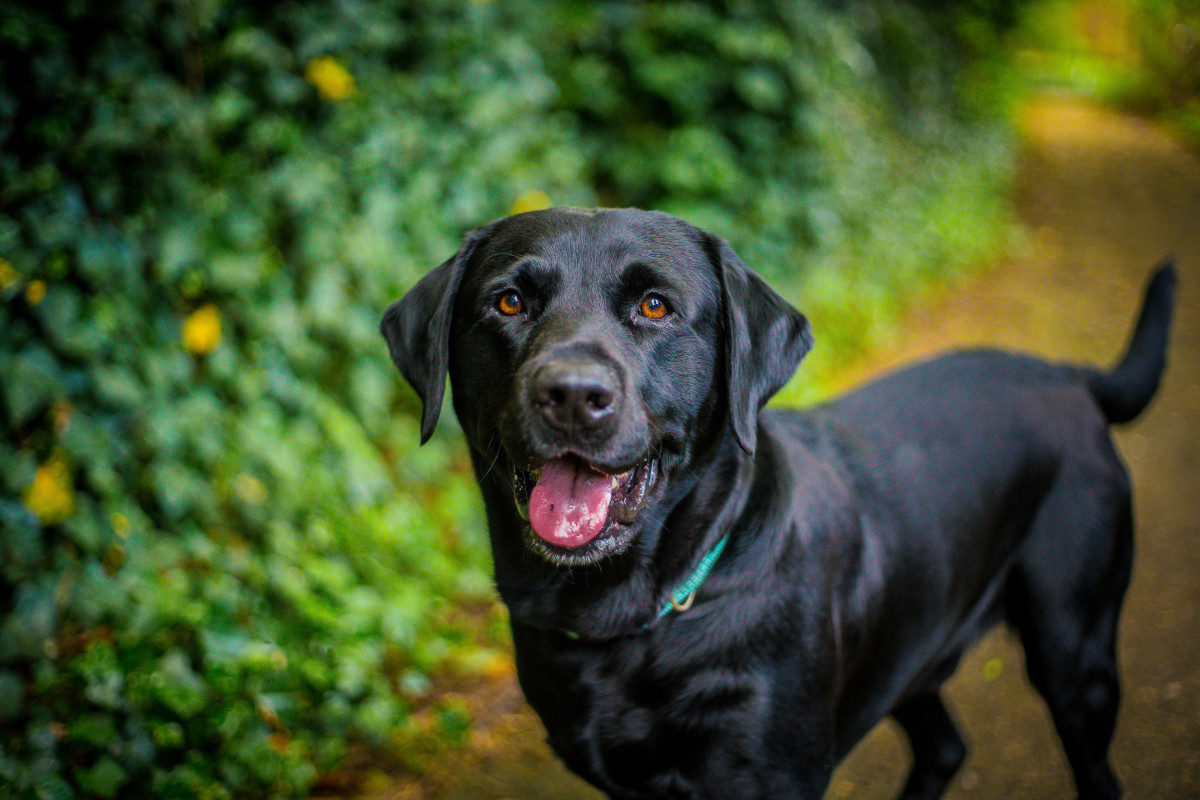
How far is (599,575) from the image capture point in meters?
1.87

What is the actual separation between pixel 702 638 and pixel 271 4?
2.91 meters

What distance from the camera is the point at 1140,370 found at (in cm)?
263

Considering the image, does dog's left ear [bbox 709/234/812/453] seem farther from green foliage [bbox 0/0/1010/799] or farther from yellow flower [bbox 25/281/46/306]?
yellow flower [bbox 25/281/46/306]

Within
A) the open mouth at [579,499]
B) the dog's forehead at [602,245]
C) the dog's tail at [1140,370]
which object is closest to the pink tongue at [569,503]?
the open mouth at [579,499]

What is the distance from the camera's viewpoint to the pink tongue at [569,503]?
1.74 meters

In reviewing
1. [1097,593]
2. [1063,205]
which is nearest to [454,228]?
[1097,593]

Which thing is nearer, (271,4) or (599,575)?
(599,575)

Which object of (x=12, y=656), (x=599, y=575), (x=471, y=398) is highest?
(x=471, y=398)

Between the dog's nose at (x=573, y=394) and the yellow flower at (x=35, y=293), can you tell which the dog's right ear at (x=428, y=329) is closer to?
the dog's nose at (x=573, y=394)

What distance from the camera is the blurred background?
243 cm

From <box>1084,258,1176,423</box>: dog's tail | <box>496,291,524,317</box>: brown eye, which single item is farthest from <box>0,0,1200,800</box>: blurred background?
<box>1084,258,1176,423</box>: dog's tail

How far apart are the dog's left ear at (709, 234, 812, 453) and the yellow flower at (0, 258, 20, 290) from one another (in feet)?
6.85

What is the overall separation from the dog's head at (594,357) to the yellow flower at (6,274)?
50.3 inches

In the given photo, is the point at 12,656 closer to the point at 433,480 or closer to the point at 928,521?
the point at 433,480
